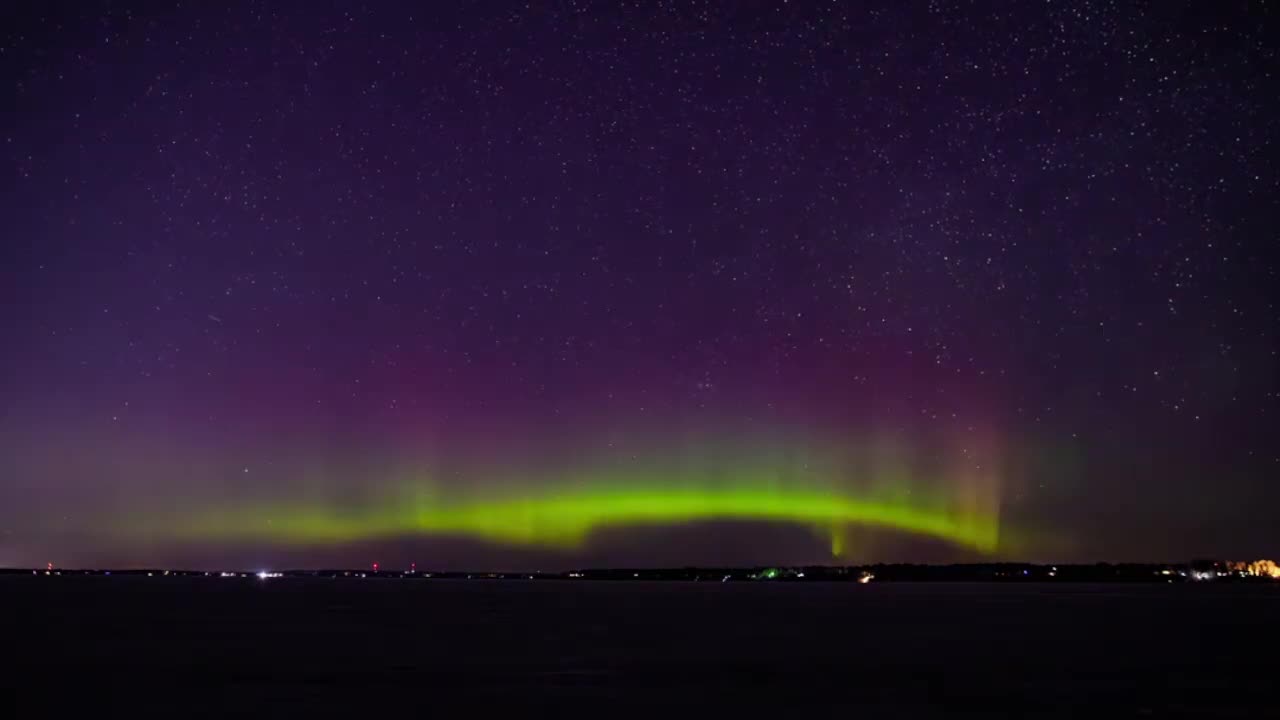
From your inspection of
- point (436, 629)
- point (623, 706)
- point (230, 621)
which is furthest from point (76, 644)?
point (623, 706)

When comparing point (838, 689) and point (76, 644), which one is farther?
point (76, 644)

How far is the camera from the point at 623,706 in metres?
38.0

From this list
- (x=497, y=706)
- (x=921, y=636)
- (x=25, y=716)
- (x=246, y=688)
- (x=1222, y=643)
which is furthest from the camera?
(x=921, y=636)

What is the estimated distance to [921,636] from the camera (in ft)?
255

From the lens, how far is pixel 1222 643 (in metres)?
69.1

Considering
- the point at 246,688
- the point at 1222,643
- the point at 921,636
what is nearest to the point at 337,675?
the point at 246,688

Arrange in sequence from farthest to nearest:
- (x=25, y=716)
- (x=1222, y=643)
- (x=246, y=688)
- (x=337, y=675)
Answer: (x=1222, y=643)
(x=337, y=675)
(x=246, y=688)
(x=25, y=716)

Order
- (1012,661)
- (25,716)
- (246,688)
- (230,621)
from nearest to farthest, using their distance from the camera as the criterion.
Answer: (25,716) < (246,688) < (1012,661) < (230,621)

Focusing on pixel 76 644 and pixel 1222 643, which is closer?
pixel 76 644

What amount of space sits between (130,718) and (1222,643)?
193 ft

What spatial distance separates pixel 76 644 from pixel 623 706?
1546 inches

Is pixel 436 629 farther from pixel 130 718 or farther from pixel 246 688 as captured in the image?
pixel 130 718

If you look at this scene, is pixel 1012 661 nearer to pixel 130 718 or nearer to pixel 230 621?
pixel 130 718

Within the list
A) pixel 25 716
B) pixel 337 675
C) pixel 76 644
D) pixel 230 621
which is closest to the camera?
pixel 25 716
